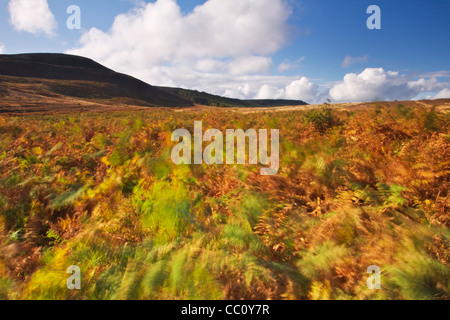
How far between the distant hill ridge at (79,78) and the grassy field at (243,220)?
59.8 meters

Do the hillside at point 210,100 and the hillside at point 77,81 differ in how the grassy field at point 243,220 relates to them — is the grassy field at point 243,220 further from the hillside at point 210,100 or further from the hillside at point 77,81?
the hillside at point 210,100

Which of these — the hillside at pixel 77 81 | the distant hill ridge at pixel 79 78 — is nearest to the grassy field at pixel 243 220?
the hillside at pixel 77 81

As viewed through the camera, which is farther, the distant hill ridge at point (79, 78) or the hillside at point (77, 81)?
the distant hill ridge at point (79, 78)

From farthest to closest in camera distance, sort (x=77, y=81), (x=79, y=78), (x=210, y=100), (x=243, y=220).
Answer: (x=210, y=100) < (x=79, y=78) < (x=77, y=81) < (x=243, y=220)

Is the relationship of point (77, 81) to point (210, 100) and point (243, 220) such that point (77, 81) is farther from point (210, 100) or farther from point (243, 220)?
point (243, 220)

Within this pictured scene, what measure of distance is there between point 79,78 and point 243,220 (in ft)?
297

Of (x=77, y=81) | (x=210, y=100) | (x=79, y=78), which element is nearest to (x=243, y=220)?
(x=77, y=81)

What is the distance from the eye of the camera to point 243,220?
372cm

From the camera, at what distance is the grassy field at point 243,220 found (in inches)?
107

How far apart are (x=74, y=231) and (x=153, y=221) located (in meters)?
1.34

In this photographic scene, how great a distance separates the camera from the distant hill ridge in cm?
6044

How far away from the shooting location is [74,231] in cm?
389

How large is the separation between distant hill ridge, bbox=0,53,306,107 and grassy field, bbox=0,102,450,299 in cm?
5982

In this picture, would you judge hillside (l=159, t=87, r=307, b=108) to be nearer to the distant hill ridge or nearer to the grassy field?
the distant hill ridge
